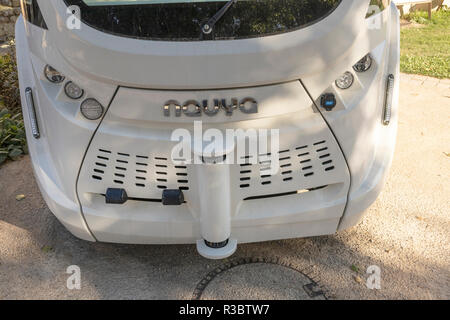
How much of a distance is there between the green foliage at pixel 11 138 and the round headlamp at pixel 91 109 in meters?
2.44

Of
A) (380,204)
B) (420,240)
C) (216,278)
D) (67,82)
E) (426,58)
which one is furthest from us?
(426,58)

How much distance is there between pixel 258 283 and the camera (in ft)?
9.34

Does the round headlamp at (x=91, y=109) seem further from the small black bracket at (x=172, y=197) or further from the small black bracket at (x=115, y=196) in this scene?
the small black bracket at (x=172, y=197)

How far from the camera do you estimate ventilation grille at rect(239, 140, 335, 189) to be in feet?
8.08

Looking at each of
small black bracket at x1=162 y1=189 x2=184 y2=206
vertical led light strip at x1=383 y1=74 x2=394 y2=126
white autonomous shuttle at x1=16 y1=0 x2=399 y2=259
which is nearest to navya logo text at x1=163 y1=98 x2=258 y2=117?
white autonomous shuttle at x1=16 y1=0 x2=399 y2=259

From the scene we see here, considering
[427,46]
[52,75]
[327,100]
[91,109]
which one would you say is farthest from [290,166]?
[427,46]

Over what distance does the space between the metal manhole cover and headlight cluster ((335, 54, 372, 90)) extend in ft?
3.97

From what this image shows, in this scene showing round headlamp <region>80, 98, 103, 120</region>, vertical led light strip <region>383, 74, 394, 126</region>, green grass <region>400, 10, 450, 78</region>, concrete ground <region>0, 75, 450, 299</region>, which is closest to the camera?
round headlamp <region>80, 98, 103, 120</region>

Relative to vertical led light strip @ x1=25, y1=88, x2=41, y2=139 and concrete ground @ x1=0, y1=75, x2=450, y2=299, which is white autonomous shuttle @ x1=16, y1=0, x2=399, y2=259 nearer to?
vertical led light strip @ x1=25, y1=88, x2=41, y2=139

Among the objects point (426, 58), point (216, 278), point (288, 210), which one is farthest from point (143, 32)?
point (426, 58)

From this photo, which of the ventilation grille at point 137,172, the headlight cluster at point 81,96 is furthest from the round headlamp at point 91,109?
the ventilation grille at point 137,172
